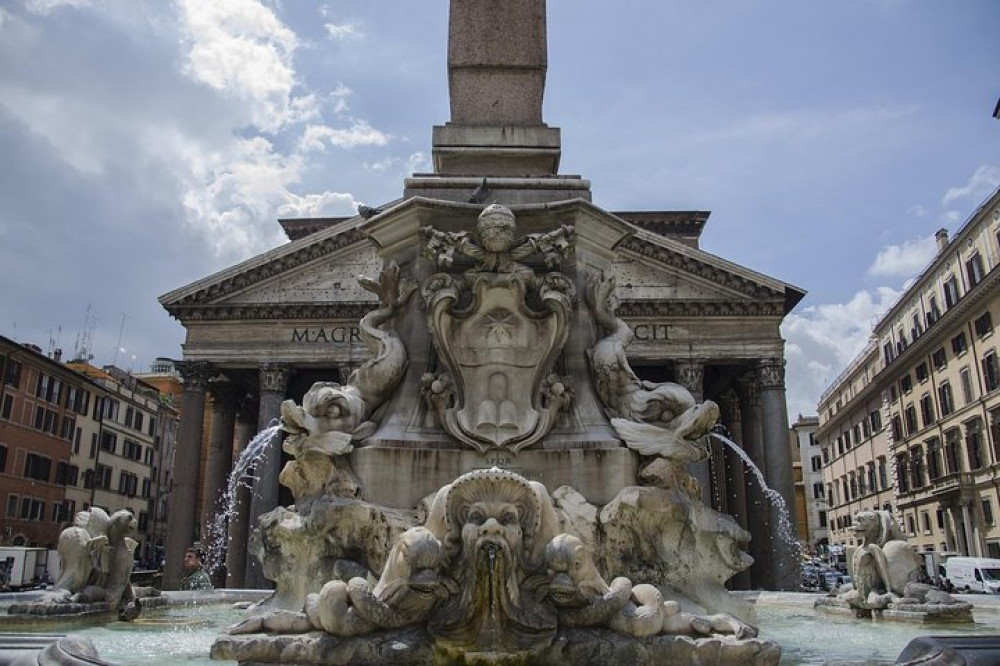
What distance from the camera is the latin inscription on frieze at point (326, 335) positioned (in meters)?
33.8

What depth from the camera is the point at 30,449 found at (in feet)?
148

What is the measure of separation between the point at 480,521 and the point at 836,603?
19.5 feet

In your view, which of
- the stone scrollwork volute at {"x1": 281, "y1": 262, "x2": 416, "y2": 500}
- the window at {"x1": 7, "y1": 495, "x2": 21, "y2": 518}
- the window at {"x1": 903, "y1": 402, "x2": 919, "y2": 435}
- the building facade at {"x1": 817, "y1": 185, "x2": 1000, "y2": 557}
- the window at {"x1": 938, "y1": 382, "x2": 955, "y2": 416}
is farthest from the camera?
the window at {"x1": 903, "y1": 402, "x2": 919, "y2": 435}

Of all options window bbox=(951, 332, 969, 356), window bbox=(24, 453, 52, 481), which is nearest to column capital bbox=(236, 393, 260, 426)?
window bbox=(24, 453, 52, 481)

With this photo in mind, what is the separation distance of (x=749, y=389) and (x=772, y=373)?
1.75 m

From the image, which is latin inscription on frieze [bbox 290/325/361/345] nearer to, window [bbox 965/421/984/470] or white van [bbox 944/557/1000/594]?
white van [bbox 944/557/1000/594]

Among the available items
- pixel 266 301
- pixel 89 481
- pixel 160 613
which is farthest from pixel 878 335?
pixel 160 613

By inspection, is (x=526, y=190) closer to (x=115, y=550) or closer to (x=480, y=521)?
(x=480, y=521)

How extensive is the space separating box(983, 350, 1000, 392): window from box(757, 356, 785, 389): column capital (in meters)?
12.6

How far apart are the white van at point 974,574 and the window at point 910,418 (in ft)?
79.9

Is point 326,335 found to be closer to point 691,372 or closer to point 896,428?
point 691,372

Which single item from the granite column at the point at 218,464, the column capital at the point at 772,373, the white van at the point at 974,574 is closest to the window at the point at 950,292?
the column capital at the point at 772,373

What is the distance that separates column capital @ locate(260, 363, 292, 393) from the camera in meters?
33.1

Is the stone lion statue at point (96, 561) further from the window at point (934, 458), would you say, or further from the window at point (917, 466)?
the window at point (917, 466)
